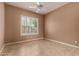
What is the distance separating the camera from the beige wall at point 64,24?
4047 millimetres

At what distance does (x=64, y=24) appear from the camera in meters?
4.70

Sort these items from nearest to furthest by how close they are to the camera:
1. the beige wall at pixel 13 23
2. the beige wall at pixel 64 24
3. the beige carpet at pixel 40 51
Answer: the beige carpet at pixel 40 51 < the beige wall at pixel 64 24 < the beige wall at pixel 13 23

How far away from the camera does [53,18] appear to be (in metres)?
5.67

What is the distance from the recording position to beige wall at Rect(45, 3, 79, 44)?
4.05 metres

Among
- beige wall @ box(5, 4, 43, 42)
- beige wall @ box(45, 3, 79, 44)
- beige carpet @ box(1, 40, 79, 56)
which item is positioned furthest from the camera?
beige wall @ box(5, 4, 43, 42)

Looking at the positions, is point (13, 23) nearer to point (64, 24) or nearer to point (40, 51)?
point (40, 51)

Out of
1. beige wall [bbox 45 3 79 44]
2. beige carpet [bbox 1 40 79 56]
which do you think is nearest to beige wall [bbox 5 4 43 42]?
beige carpet [bbox 1 40 79 56]

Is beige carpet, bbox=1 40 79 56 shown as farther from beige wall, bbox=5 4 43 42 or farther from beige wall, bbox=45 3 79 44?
beige wall, bbox=5 4 43 42

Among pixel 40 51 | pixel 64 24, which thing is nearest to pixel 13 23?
pixel 40 51

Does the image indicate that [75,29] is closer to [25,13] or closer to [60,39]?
[60,39]

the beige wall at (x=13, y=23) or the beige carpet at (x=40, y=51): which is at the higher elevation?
the beige wall at (x=13, y=23)

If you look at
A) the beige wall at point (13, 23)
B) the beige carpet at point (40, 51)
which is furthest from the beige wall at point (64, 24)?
the beige wall at point (13, 23)

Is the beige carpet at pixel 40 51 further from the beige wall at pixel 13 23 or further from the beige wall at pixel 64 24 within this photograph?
the beige wall at pixel 13 23

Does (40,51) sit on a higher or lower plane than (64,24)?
lower
